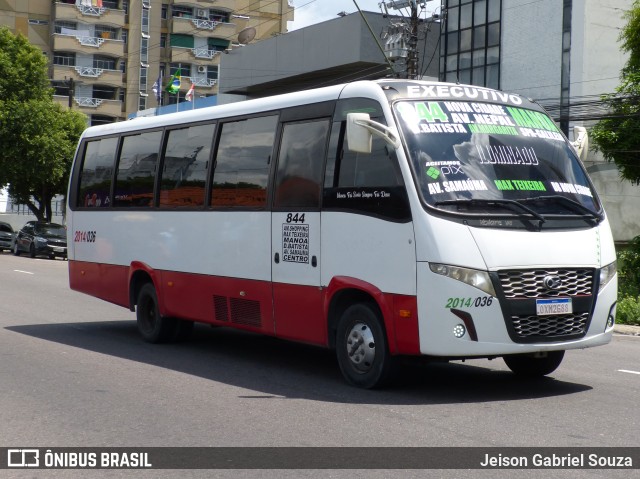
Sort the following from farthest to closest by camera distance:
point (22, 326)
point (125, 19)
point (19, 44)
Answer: point (125, 19) < point (19, 44) < point (22, 326)

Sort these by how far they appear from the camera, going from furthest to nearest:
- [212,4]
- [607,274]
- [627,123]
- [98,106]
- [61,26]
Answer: [212,4] → [98,106] → [61,26] → [627,123] → [607,274]

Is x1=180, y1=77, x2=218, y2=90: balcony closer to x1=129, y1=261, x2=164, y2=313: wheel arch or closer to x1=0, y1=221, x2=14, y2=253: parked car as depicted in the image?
x1=0, y1=221, x2=14, y2=253: parked car

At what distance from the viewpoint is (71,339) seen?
1377 cm

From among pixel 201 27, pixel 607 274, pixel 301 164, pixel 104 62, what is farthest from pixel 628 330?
pixel 201 27

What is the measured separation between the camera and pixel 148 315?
13.6 m

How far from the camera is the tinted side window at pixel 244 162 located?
436 inches

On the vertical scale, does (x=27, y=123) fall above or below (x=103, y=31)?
below

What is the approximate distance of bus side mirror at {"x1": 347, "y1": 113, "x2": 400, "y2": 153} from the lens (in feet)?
29.6

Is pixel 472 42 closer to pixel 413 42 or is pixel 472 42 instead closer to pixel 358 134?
pixel 413 42

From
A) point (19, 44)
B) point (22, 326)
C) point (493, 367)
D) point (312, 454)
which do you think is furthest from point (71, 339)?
point (19, 44)

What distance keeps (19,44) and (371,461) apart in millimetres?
47697

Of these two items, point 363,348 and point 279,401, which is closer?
point 279,401

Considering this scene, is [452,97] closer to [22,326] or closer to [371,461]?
[371,461]

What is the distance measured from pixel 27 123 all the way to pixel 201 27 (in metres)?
35.2
